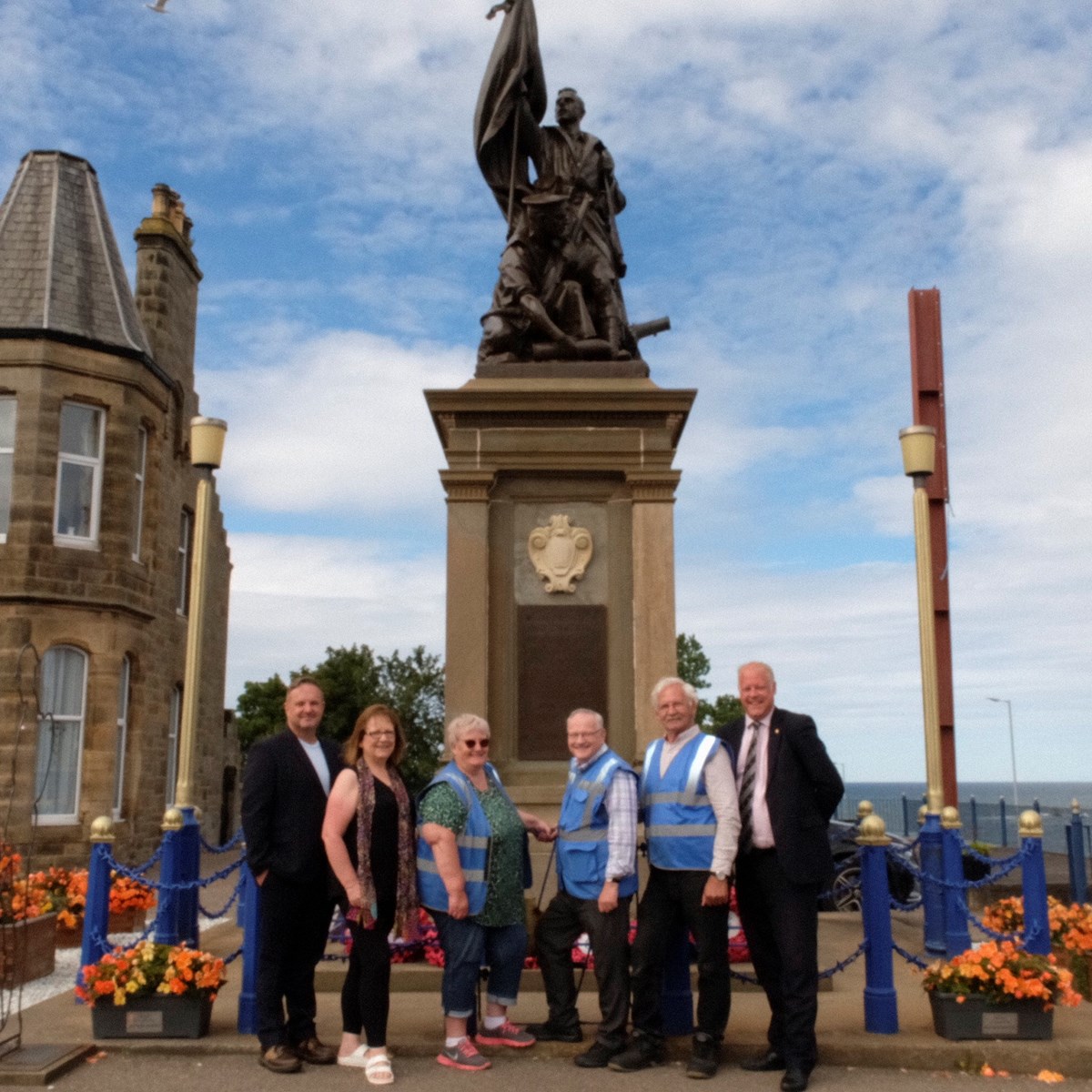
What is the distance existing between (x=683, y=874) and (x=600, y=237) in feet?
21.0

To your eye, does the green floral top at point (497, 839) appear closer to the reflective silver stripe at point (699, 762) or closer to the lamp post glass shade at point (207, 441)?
the reflective silver stripe at point (699, 762)

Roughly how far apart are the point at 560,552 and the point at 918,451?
110 inches

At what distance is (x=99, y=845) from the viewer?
791cm

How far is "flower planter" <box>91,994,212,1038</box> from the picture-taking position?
6.48 meters

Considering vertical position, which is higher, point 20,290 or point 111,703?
point 20,290

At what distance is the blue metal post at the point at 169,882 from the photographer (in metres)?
7.34

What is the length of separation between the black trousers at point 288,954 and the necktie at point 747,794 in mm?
2170

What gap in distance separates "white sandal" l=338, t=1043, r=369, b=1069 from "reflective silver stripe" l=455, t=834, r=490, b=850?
110 cm

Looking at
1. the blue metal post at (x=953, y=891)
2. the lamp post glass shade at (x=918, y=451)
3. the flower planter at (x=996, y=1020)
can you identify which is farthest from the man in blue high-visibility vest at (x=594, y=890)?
the lamp post glass shade at (x=918, y=451)

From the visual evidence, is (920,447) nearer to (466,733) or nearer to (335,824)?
(466,733)

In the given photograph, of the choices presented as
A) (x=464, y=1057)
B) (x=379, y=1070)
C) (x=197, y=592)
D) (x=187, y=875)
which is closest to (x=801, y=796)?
(x=464, y=1057)

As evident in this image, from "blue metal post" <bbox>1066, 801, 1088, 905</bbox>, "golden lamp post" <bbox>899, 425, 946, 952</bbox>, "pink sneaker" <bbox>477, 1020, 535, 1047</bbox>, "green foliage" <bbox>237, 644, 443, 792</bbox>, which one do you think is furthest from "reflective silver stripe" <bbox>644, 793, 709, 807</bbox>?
"green foliage" <bbox>237, 644, 443, 792</bbox>

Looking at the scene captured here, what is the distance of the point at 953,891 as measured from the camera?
8.05 m

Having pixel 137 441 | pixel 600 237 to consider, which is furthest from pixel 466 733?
pixel 137 441
